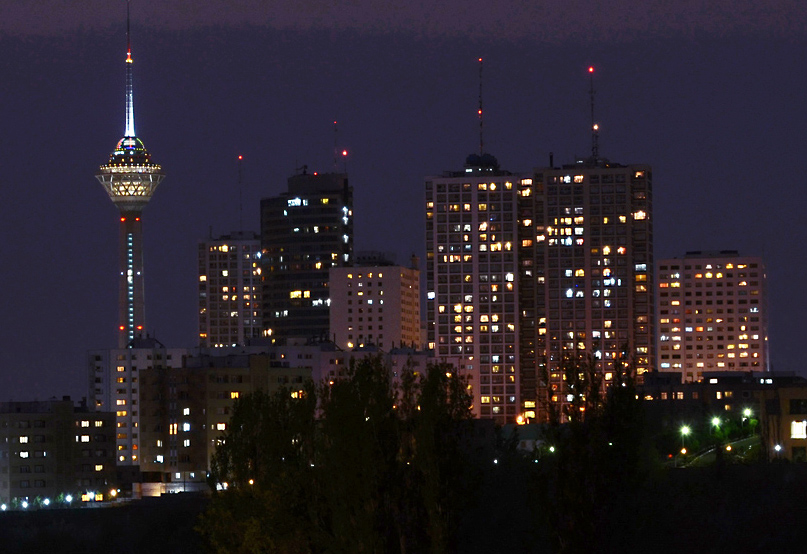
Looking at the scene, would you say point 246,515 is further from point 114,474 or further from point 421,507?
point 114,474

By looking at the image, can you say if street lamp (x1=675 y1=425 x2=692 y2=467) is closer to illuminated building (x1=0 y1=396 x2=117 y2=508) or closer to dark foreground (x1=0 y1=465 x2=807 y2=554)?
dark foreground (x1=0 y1=465 x2=807 y2=554)

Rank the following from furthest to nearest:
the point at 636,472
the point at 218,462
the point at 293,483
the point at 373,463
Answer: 1. the point at 218,462
2. the point at 293,483
3. the point at 373,463
4. the point at 636,472

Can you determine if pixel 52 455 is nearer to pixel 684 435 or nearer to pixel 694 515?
pixel 684 435

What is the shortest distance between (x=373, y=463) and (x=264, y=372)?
341ft

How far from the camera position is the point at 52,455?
153m

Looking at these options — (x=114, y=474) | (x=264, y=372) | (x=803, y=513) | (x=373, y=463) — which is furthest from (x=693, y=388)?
(x=373, y=463)

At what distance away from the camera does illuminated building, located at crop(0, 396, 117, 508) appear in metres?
151

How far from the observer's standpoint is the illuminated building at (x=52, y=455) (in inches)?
5950

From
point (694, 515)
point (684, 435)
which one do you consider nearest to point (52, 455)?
point (684, 435)

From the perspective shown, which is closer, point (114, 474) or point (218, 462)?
point (218, 462)

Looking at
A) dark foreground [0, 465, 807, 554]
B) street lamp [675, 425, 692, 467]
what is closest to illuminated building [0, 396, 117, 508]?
street lamp [675, 425, 692, 467]

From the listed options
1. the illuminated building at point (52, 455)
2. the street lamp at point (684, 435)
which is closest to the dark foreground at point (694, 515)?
the street lamp at point (684, 435)

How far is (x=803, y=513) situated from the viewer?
2908 inches

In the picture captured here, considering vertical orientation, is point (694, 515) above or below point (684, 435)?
below
